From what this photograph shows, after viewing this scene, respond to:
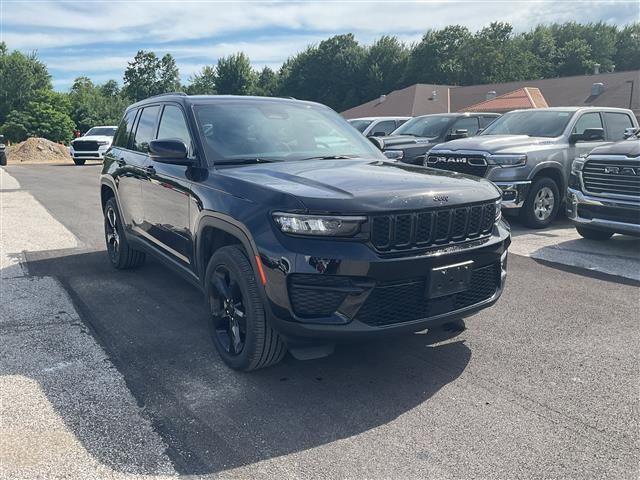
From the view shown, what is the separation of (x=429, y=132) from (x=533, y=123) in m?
2.85

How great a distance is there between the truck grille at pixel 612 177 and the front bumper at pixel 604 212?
128mm

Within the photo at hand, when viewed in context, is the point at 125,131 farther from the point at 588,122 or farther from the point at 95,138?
the point at 95,138

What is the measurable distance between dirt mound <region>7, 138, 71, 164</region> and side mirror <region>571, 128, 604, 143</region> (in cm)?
3102

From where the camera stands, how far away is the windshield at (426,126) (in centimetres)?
1217

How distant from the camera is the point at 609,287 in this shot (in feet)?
18.5

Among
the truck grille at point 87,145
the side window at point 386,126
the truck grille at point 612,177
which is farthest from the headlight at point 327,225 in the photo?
the truck grille at point 87,145

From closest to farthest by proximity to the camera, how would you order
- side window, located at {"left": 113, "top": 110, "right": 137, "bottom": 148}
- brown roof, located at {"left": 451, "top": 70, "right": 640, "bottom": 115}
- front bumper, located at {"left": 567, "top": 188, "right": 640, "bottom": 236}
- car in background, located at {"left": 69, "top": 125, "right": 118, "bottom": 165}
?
side window, located at {"left": 113, "top": 110, "right": 137, "bottom": 148}
front bumper, located at {"left": 567, "top": 188, "right": 640, "bottom": 236}
car in background, located at {"left": 69, "top": 125, "right": 118, "bottom": 165}
brown roof, located at {"left": 451, "top": 70, "right": 640, "bottom": 115}

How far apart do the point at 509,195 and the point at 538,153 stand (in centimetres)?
92

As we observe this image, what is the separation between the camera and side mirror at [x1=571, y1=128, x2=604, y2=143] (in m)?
8.88

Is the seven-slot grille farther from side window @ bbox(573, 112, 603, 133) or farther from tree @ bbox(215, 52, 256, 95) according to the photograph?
tree @ bbox(215, 52, 256, 95)

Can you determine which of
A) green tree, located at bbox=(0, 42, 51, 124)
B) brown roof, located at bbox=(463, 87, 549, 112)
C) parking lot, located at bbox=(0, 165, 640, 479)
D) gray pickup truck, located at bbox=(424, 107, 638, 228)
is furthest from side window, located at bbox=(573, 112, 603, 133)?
green tree, located at bbox=(0, 42, 51, 124)

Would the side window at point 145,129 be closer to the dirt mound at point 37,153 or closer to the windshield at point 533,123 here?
the windshield at point 533,123

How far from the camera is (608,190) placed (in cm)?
710

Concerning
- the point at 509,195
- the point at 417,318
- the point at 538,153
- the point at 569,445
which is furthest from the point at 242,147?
the point at 538,153
